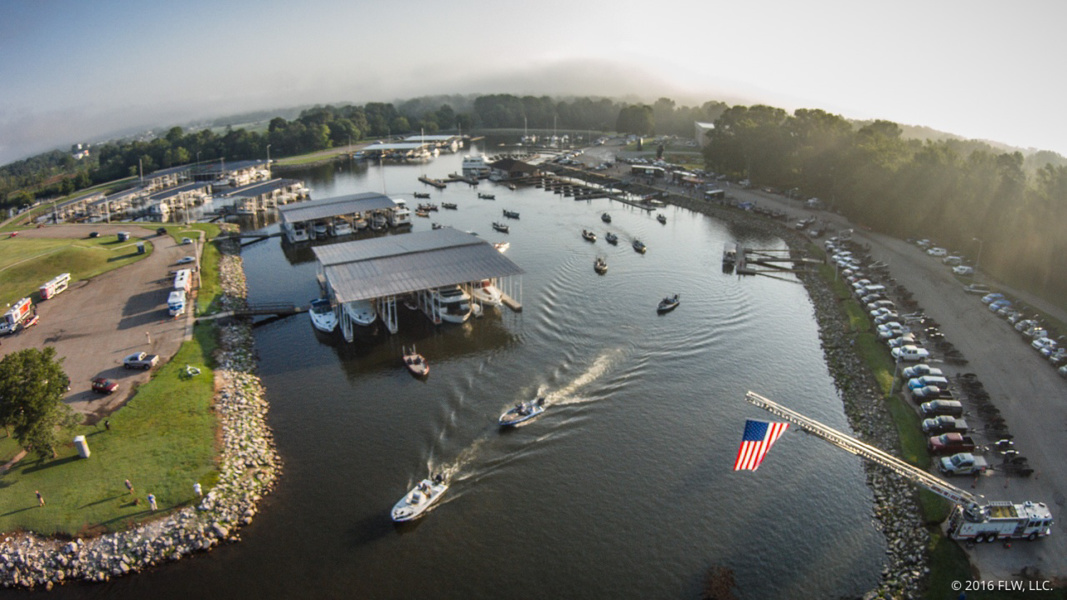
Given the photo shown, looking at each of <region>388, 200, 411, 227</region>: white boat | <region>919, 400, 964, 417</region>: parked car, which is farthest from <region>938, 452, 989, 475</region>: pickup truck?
<region>388, 200, 411, 227</region>: white boat

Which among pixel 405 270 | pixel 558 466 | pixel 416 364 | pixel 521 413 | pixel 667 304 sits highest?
pixel 405 270

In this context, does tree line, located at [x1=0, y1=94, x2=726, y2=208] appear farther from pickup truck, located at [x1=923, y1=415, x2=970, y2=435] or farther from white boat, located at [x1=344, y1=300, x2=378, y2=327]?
pickup truck, located at [x1=923, y1=415, x2=970, y2=435]

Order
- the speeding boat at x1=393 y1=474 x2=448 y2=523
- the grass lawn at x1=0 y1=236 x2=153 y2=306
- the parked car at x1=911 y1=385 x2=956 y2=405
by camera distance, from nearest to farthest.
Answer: the speeding boat at x1=393 y1=474 x2=448 y2=523 < the parked car at x1=911 y1=385 x2=956 y2=405 < the grass lawn at x1=0 y1=236 x2=153 y2=306

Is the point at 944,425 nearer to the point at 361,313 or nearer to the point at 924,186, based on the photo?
the point at 361,313

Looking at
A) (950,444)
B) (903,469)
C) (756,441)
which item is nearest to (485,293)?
(756,441)

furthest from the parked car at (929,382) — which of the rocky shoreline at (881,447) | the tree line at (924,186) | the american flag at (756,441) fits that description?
the tree line at (924,186)

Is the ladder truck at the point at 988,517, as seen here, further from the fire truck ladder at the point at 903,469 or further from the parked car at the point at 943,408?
the parked car at the point at 943,408
